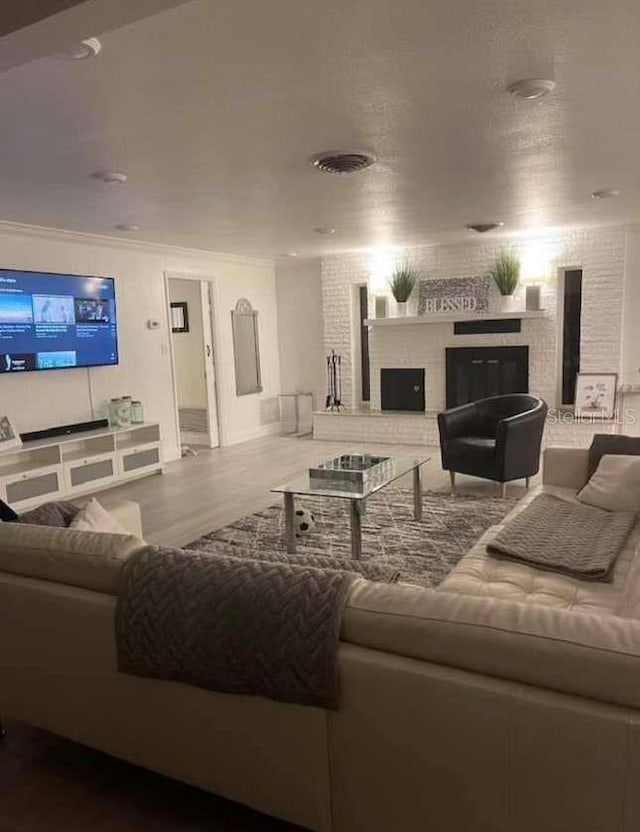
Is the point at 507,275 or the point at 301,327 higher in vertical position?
the point at 507,275

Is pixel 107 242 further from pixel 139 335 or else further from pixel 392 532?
pixel 392 532

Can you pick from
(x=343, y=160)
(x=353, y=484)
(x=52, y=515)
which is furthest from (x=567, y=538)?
(x=343, y=160)

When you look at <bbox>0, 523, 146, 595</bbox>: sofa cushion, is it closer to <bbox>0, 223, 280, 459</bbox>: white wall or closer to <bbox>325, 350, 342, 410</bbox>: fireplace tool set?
<bbox>0, 223, 280, 459</bbox>: white wall

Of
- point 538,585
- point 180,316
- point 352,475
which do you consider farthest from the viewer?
point 180,316

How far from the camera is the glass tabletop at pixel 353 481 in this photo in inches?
149

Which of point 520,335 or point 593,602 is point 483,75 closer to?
point 593,602

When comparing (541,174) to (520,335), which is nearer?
(541,174)

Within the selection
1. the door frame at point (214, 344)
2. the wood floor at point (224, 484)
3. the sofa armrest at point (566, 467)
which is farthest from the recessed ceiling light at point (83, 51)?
the door frame at point (214, 344)

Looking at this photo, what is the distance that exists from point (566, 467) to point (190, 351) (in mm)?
5973

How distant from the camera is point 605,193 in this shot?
4.79m

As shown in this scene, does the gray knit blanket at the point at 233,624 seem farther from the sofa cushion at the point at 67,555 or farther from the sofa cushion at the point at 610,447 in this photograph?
the sofa cushion at the point at 610,447

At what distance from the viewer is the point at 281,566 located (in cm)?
166

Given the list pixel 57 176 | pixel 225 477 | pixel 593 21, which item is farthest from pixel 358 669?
A: pixel 225 477

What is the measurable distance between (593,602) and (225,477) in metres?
4.32
